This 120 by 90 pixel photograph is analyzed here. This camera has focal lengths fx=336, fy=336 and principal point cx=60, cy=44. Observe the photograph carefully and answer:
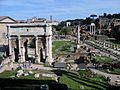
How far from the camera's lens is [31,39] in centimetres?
3916

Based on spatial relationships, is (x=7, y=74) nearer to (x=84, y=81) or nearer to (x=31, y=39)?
(x=84, y=81)

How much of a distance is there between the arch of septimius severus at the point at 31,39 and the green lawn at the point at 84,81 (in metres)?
7.05

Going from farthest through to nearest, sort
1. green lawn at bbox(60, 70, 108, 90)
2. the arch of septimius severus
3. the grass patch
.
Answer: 1. the arch of septimius severus
2. the grass patch
3. green lawn at bbox(60, 70, 108, 90)

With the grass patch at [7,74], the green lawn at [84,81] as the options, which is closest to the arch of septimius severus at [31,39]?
the grass patch at [7,74]

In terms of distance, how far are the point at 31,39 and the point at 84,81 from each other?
1303 cm

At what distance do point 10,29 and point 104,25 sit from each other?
80019mm

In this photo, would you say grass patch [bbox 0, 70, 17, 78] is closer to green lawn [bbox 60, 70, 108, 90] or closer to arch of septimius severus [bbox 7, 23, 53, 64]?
green lawn [bbox 60, 70, 108, 90]

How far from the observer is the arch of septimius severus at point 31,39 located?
3844 centimetres

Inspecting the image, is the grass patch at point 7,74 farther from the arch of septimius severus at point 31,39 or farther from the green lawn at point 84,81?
the arch of septimius severus at point 31,39

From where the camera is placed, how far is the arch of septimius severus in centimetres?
3844

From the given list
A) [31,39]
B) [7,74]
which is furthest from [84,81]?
[31,39]

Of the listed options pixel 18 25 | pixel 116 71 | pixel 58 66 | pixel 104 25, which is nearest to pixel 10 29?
pixel 18 25

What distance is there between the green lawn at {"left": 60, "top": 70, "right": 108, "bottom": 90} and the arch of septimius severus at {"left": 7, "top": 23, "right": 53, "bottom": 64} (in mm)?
7052

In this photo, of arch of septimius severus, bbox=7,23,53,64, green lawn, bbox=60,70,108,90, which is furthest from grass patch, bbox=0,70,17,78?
arch of septimius severus, bbox=7,23,53,64
